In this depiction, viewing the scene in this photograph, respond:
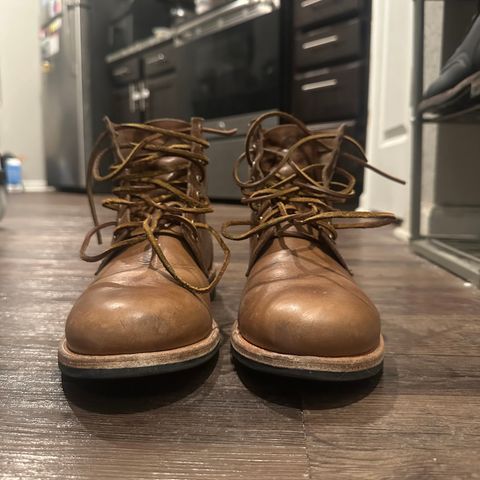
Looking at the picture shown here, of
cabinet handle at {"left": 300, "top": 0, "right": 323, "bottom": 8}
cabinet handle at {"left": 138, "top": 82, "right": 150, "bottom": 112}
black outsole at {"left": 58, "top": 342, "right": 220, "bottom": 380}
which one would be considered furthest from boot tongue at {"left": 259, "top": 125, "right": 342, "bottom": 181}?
cabinet handle at {"left": 138, "top": 82, "right": 150, "bottom": 112}

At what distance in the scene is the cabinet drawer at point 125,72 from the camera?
317 centimetres

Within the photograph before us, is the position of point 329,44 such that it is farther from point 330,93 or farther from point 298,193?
point 298,193

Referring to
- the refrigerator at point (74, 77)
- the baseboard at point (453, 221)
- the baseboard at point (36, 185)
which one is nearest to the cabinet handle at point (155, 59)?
the refrigerator at point (74, 77)

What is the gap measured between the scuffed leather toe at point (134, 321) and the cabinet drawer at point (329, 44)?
171cm

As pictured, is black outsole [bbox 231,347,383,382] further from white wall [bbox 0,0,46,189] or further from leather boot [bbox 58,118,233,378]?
white wall [bbox 0,0,46,189]

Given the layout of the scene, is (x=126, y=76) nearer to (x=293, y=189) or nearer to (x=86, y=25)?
(x=86, y=25)

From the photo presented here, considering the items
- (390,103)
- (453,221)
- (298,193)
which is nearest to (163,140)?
(298,193)

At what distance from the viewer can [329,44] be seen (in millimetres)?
2029

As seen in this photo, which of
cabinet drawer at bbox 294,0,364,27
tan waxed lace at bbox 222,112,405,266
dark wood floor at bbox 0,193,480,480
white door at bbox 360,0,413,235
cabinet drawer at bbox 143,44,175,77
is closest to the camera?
dark wood floor at bbox 0,193,480,480

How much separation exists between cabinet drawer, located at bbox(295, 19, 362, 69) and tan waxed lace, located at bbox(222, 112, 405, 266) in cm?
147

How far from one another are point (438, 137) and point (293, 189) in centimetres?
91

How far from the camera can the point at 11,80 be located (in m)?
4.18

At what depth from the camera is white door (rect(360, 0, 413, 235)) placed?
1.64 m

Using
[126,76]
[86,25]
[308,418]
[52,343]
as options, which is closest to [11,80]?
[86,25]
